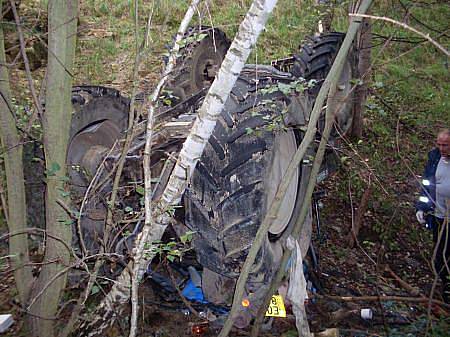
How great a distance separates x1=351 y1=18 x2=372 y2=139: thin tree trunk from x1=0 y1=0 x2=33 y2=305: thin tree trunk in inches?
147

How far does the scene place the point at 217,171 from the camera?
3.27 m

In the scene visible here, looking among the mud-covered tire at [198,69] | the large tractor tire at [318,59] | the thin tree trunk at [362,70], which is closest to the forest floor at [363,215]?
the thin tree trunk at [362,70]

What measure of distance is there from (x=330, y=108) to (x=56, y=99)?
1.41 metres

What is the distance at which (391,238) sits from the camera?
5543mm

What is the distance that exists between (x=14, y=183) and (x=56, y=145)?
39cm

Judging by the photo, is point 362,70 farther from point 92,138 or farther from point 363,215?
point 92,138

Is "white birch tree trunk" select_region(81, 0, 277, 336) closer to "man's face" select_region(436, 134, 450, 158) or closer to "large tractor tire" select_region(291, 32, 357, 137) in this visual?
"large tractor tire" select_region(291, 32, 357, 137)

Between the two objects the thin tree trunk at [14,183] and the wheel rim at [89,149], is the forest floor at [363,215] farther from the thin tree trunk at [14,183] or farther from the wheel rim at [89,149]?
the wheel rim at [89,149]

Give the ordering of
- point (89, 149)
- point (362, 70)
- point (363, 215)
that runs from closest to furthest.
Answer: point (89, 149), point (363, 215), point (362, 70)

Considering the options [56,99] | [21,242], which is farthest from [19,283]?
[56,99]

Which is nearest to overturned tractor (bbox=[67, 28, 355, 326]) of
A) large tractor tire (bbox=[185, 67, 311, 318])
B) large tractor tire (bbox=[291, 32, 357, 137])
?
large tractor tire (bbox=[185, 67, 311, 318])

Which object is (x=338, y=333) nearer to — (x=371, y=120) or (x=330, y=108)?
(x=330, y=108)

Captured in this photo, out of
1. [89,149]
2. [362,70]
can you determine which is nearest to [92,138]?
[89,149]

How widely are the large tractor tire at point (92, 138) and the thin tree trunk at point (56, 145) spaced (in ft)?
2.70
